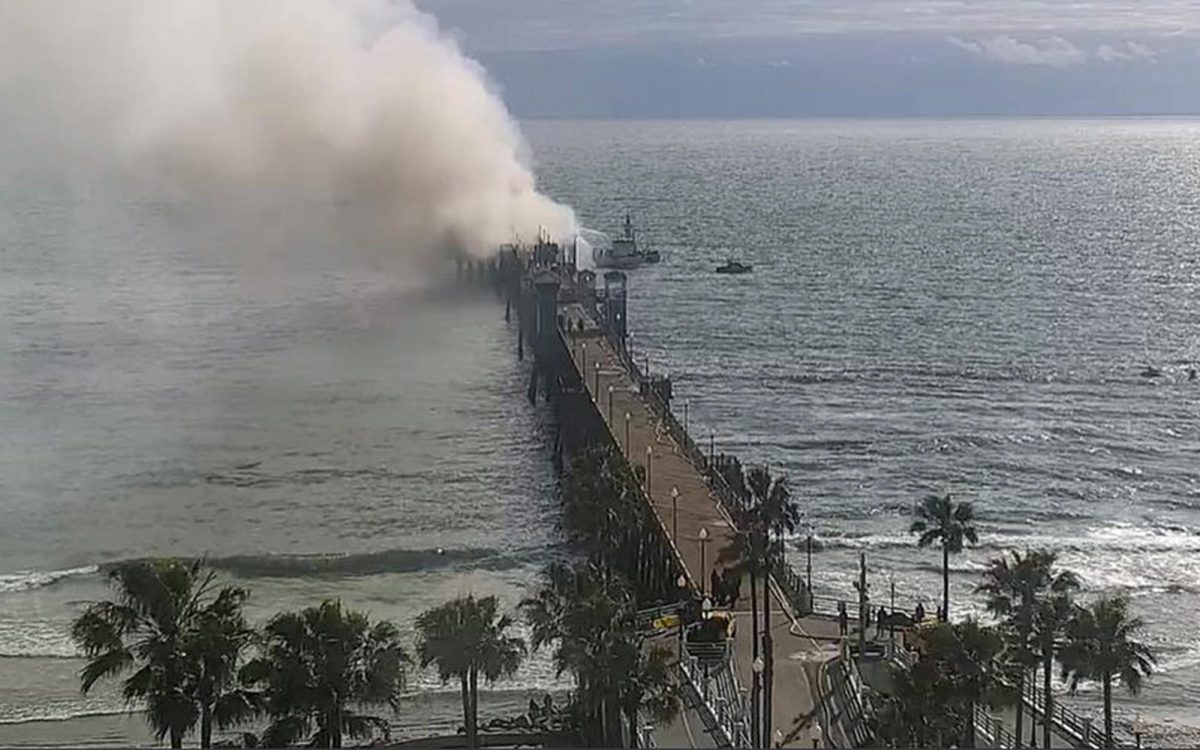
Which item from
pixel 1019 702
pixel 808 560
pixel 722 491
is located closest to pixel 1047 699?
pixel 1019 702

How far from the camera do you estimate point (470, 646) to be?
78.9 feet

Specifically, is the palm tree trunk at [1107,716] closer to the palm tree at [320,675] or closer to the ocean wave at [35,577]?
the palm tree at [320,675]

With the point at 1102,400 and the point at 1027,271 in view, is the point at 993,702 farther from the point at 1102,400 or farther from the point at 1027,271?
the point at 1027,271

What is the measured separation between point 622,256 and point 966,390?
48.7 meters

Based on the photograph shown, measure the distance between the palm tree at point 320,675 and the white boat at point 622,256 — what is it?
84652 millimetres

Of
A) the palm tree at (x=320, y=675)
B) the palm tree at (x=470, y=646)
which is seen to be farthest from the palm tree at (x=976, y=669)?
the palm tree at (x=320, y=675)

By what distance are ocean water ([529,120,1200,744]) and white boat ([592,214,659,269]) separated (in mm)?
1372

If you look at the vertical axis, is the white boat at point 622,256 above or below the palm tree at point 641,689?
above

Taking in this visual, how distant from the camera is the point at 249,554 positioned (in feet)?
129

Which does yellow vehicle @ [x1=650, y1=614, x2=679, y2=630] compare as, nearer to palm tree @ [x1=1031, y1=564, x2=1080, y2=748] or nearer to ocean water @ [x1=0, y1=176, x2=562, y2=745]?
ocean water @ [x1=0, y1=176, x2=562, y2=745]

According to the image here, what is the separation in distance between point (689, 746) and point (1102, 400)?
4221 cm

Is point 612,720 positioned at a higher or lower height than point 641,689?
lower

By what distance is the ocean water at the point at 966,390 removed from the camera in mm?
38531

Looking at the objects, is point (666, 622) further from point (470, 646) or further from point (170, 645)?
point (170, 645)
